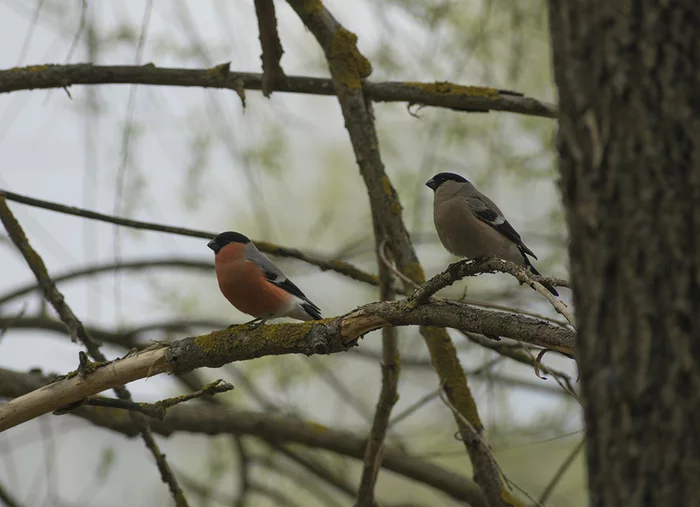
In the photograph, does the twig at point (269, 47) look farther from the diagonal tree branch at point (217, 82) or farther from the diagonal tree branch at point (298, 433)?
the diagonal tree branch at point (298, 433)

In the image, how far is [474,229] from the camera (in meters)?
4.21

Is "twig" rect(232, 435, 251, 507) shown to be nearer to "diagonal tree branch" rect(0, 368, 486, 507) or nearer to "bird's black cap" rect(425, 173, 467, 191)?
"diagonal tree branch" rect(0, 368, 486, 507)

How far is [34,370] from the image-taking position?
438cm

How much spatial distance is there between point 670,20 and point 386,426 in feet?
9.68

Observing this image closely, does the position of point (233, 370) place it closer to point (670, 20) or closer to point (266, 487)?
point (266, 487)

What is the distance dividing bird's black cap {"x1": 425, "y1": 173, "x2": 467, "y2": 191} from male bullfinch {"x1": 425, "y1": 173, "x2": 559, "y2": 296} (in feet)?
1.52

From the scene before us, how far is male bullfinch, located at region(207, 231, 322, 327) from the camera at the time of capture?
441 cm

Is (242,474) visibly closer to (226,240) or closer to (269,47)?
(226,240)

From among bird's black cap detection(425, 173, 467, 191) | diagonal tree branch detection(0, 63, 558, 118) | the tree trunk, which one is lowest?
the tree trunk

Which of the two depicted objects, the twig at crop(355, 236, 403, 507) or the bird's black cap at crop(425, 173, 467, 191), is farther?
the bird's black cap at crop(425, 173, 467, 191)

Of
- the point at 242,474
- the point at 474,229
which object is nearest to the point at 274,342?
the point at 474,229

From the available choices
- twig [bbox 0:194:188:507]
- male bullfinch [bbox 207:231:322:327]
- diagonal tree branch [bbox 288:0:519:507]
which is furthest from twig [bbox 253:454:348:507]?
diagonal tree branch [bbox 288:0:519:507]

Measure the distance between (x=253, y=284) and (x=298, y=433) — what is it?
1076 mm

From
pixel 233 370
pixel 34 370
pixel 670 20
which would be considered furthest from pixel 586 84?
pixel 233 370
